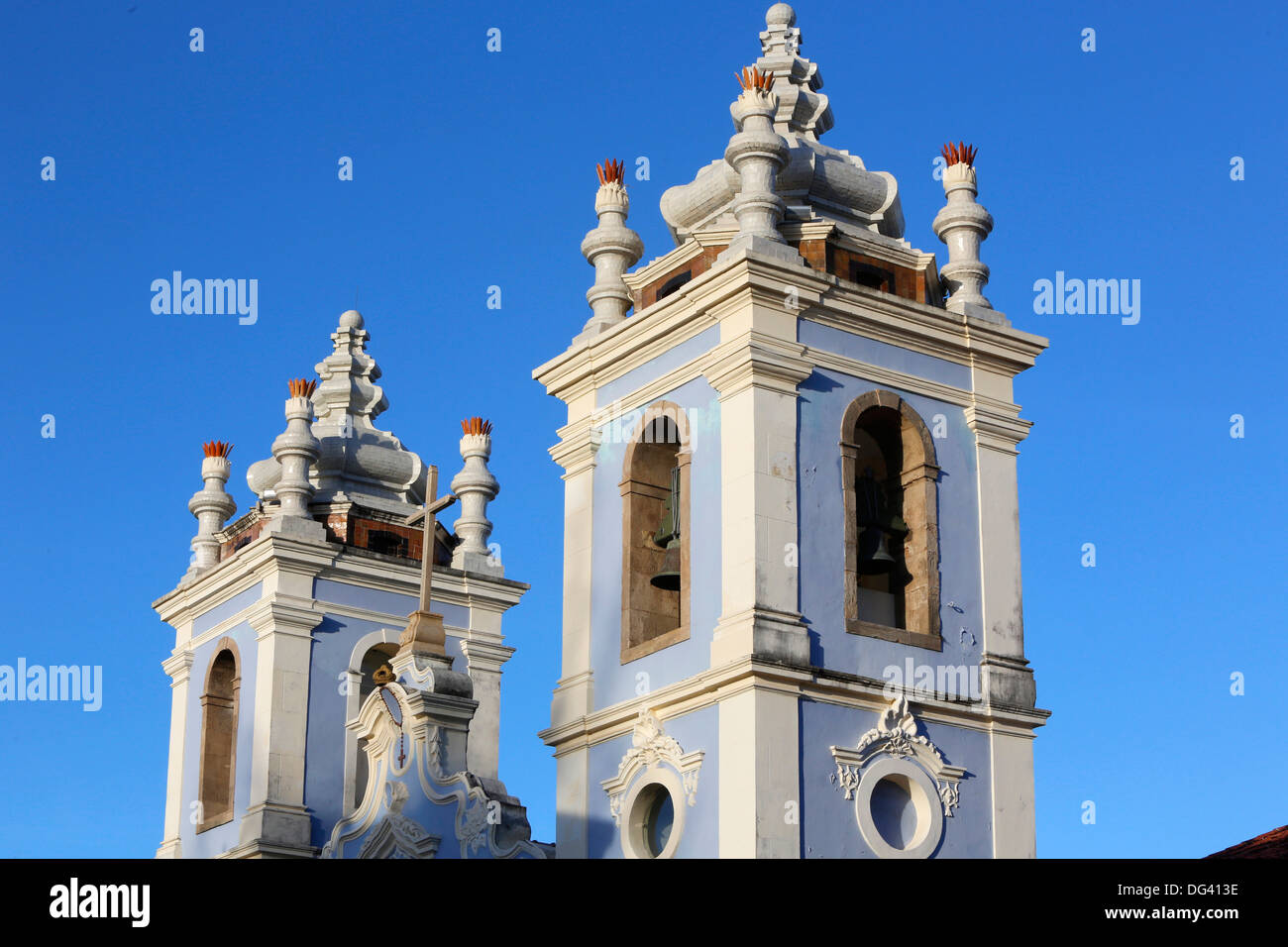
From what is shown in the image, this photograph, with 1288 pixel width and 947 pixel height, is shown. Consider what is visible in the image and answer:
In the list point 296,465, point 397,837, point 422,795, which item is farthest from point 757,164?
point 296,465

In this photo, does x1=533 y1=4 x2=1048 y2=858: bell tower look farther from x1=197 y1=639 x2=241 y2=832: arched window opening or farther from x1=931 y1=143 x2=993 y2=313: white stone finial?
x1=197 y1=639 x2=241 y2=832: arched window opening

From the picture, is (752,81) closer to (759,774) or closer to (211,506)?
(759,774)

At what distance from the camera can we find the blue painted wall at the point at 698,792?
19312mm

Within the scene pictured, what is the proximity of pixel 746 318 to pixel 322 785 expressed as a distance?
9594 mm

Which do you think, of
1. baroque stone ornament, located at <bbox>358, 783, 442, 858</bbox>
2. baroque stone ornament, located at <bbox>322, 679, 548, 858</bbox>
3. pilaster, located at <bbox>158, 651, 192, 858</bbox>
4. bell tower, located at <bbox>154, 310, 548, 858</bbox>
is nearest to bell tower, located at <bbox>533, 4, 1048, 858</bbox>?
baroque stone ornament, located at <bbox>322, 679, 548, 858</bbox>

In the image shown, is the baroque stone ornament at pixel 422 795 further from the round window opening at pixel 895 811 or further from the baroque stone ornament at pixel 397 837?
the round window opening at pixel 895 811

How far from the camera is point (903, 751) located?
782 inches

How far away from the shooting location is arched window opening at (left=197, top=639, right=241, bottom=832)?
27453mm

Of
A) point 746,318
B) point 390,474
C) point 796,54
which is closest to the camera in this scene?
point 746,318

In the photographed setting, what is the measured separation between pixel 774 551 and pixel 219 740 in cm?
1050

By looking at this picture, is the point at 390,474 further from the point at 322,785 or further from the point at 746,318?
the point at 746,318
